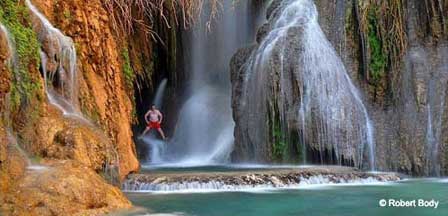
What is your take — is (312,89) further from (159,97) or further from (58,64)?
(58,64)

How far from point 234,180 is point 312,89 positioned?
16.3 ft

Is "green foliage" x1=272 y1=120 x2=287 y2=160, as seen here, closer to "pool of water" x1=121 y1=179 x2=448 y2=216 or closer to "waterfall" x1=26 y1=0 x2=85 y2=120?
"pool of water" x1=121 y1=179 x2=448 y2=216

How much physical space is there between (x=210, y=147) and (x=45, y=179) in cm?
1039

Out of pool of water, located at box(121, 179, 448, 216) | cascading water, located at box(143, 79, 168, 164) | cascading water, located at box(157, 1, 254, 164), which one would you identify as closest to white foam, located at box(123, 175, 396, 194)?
pool of water, located at box(121, 179, 448, 216)

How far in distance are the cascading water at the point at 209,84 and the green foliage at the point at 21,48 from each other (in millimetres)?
8729

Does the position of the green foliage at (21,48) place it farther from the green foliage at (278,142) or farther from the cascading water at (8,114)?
the green foliage at (278,142)

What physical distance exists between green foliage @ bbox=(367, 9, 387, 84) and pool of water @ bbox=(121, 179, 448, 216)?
455cm

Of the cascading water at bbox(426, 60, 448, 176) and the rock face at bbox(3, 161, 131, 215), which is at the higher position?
the cascading water at bbox(426, 60, 448, 176)

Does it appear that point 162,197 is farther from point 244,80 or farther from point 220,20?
point 220,20

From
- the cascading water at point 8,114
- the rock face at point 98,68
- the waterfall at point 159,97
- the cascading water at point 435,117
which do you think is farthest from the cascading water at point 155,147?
the cascading water at point 8,114

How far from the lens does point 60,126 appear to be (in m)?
9.24

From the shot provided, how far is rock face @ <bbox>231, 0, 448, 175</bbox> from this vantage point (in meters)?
14.4

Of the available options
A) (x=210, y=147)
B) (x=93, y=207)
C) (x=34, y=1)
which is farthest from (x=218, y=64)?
(x=93, y=207)

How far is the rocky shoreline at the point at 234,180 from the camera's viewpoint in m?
10.6
